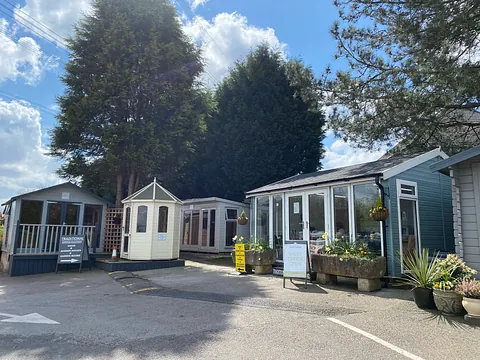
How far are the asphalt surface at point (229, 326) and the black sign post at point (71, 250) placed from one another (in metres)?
3.06

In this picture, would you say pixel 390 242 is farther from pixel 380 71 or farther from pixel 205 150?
pixel 205 150

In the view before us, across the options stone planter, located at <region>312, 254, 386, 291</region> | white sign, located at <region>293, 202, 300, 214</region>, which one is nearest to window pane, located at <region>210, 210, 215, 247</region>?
white sign, located at <region>293, 202, 300, 214</region>

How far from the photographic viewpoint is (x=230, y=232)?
1623cm

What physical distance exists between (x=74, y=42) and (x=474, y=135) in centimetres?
1648

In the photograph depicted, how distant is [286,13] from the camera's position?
36.6 feet

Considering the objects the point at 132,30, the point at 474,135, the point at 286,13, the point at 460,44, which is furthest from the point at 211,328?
the point at 132,30

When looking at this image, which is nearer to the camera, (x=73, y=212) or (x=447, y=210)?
(x=447, y=210)

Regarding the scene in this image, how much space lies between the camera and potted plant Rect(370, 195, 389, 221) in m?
6.95

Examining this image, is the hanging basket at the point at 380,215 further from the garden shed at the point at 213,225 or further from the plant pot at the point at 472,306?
the garden shed at the point at 213,225

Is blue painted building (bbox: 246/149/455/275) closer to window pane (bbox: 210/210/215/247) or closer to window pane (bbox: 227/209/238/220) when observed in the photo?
window pane (bbox: 227/209/238/220)

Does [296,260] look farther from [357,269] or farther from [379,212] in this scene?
[379,212]

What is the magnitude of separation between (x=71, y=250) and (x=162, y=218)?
3.07 meters

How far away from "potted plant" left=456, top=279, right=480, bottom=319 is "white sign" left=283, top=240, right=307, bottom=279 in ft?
10.5

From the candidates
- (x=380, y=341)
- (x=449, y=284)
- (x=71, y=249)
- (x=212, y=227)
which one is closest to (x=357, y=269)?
(x=449, y=284)
